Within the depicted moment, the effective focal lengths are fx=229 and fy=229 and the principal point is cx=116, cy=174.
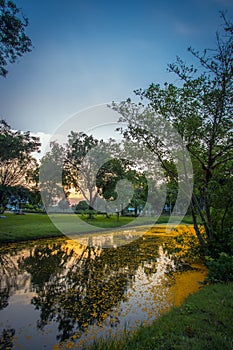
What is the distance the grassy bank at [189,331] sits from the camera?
12.2ft

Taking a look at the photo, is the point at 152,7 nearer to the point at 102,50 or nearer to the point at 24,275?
the point at 102,50

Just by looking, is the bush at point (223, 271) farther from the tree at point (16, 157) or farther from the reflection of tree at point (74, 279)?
the tree at point (16, 157)

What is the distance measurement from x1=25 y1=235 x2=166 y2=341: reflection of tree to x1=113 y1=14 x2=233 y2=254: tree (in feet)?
13.1

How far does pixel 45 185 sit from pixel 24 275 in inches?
1051

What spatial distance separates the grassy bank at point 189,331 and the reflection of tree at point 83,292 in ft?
4.33

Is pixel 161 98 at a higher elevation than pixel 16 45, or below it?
below

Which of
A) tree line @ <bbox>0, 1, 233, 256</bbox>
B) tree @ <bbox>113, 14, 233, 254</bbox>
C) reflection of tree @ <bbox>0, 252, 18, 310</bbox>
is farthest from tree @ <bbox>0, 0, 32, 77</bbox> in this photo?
reflection of tree @ <bbox>0, 252, 18, 310</bbox>

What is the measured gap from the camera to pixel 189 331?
4.14m

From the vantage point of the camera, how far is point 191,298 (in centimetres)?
609

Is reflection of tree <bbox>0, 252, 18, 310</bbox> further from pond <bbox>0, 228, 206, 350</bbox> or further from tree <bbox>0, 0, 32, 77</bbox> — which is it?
tree <bbox>0, 0, 32, 77</bbox>

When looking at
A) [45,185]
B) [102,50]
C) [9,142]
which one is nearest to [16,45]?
[102,50]

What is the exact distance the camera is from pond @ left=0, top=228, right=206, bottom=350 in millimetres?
4785

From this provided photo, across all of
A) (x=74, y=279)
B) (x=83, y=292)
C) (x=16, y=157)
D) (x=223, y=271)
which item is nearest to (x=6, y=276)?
(x=74, y=279)

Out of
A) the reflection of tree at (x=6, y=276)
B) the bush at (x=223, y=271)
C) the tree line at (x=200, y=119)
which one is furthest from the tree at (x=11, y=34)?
the bush at (x=223, y=271)
